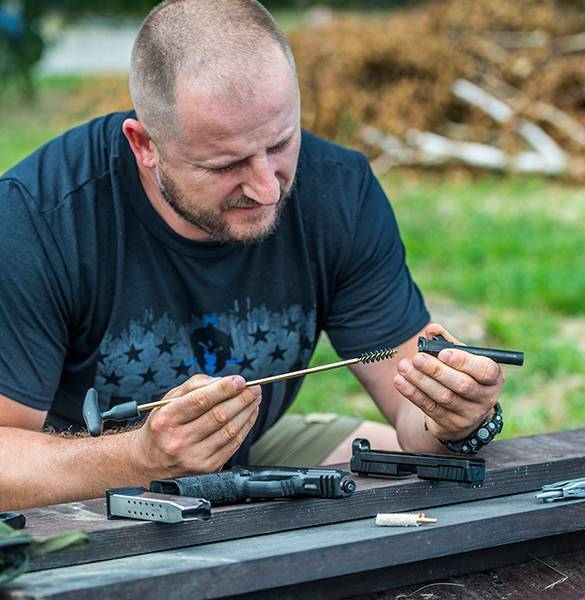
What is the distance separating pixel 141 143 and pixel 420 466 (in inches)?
39.5

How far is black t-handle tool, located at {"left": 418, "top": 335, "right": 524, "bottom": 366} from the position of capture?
6.96 ft

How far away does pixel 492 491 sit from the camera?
2.13 metres

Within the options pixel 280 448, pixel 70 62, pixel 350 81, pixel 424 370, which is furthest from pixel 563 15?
pixel 70 62

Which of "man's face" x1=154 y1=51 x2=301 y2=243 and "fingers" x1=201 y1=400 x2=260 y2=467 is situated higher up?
"man's face" x1=154 y1=51 x2=301 y2=243

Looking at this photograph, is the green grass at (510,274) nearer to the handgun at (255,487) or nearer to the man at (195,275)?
the man at (195,275)

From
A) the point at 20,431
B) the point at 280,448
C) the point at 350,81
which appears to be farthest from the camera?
the point at 350,81

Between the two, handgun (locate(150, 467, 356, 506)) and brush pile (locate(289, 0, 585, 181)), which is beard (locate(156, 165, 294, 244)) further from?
brush pile (locate(289, 0, 585, 181))

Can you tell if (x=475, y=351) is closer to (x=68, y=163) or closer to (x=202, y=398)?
(x=202, y=398)

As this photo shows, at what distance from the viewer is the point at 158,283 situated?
102 inches

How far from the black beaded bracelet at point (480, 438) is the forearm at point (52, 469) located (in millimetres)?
692

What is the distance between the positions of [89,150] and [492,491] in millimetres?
1219

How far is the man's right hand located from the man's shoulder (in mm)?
671

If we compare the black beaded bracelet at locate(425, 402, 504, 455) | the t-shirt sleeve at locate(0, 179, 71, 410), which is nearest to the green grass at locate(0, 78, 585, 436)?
the black beaded bracelet at locate(425, 402, 504, 455)

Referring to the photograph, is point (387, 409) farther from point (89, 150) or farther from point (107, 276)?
point (89, 150)
